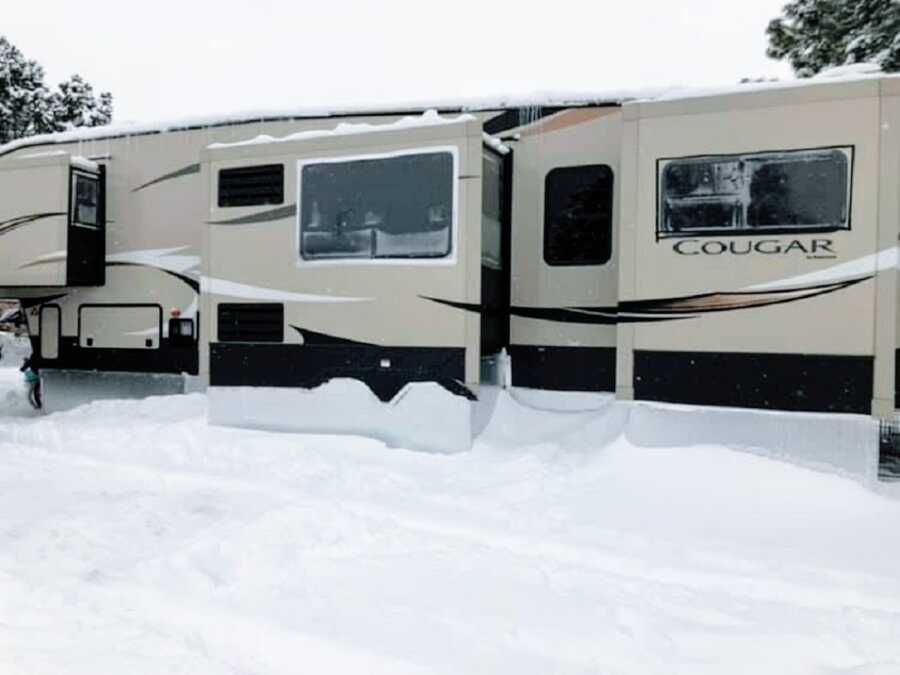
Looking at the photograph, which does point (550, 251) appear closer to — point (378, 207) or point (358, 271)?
point (378, 207)

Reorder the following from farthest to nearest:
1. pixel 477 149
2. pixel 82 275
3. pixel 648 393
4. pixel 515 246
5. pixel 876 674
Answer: pixel 82 275 → pixel 515 246 → pixel 477 149 → pixel 648 393 → pixel 876 674

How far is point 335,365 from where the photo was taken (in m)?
7.08

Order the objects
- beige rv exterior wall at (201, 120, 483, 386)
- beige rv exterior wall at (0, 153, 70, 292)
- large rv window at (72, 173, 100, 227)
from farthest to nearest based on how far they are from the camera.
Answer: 1. large rv window at (72, 173, 100, 227)
2. beige rv exterior wall at (0, 153, 70, 292)
3. beige rv exterior wall at (201, 120, 483, 386)

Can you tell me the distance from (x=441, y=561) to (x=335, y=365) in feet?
10.9

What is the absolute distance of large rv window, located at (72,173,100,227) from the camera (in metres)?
8.79

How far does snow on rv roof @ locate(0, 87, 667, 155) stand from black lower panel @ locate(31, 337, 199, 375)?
2460 mm

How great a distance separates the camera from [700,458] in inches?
222

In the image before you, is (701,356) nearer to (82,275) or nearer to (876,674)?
(876,674)

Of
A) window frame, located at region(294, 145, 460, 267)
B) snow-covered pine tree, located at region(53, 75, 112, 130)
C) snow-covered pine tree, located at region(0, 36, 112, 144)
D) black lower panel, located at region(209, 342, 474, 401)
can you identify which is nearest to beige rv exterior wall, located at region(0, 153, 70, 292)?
black lower panel, located at region(209, 342, 474, 401)

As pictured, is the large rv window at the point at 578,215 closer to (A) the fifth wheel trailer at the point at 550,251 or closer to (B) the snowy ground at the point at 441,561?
(A) the fifth wheel trailer at the point at 550,251

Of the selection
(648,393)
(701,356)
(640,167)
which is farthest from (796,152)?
(648,393)

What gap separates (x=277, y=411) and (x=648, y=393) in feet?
11.3

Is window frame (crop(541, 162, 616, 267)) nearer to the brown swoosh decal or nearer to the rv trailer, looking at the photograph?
the rv trailer

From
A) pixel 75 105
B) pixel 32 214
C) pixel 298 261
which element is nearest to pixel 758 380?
pixel 298 261
